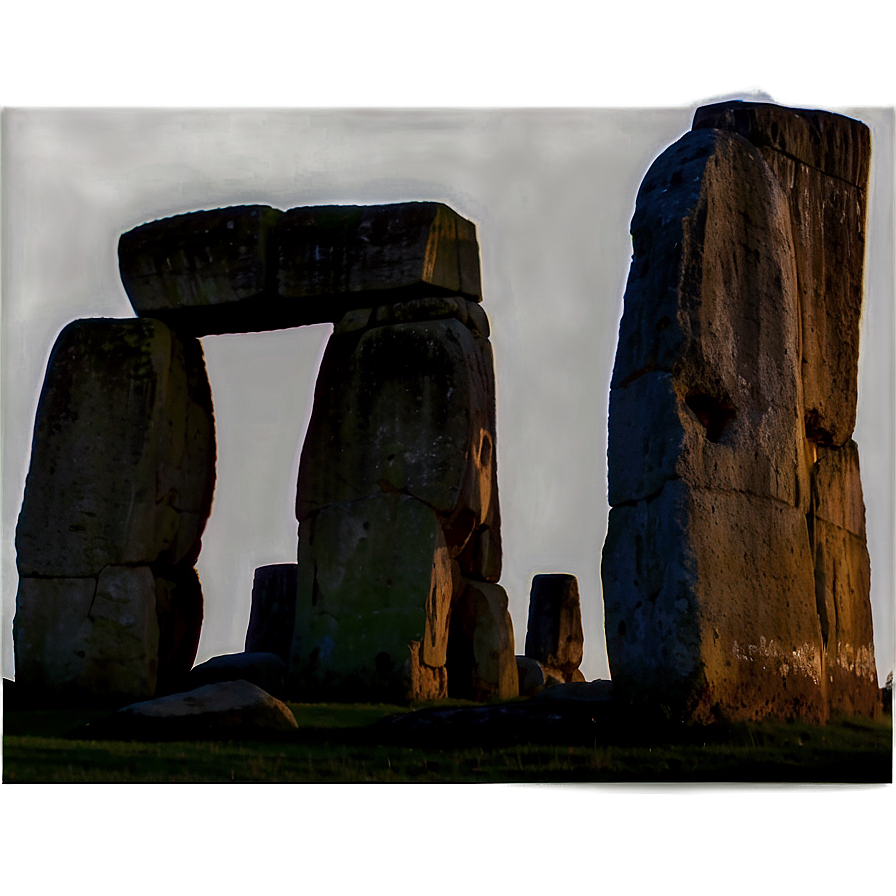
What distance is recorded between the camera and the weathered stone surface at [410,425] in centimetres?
1070

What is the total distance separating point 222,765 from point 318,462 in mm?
4514

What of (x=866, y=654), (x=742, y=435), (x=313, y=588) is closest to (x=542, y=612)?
(x=313, y=588)

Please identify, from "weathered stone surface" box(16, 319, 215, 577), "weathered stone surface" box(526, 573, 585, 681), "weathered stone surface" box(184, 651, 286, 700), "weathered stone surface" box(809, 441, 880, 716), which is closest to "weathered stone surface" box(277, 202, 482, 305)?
"weathered stone surface" box(16, 319, 215, 577)

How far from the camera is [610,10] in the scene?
700 centimetres

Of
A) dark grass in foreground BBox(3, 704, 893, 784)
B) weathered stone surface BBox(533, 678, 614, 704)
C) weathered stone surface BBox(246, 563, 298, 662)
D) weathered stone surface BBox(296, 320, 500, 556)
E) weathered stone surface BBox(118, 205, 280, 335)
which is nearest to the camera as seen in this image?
dark grass in foreground BBox(3, 704, 893, 784)

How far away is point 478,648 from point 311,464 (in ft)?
5.79

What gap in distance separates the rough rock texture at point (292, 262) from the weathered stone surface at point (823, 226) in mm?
3212

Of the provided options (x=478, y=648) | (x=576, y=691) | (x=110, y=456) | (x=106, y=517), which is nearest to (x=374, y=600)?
(x=478, y=648)

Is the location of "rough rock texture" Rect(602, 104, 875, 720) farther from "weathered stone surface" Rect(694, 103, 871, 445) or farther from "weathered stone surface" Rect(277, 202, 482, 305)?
"weathered stone surface" Rect(277, 202, 482, 305)

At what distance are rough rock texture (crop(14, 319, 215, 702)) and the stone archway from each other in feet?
0.04

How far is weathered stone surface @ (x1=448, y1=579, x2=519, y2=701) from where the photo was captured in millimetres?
11008

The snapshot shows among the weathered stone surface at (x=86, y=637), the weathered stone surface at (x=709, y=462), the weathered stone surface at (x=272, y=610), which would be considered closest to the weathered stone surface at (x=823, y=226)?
the weathered stone surface at (x=709, y=462)

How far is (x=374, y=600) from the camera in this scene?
1069cm

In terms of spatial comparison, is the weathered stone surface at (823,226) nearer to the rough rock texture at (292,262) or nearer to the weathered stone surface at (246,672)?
the rough rock texture at (292,262)
